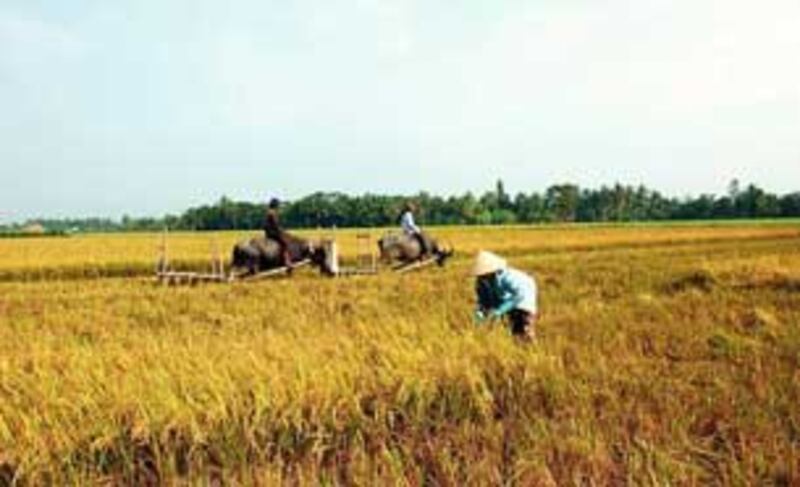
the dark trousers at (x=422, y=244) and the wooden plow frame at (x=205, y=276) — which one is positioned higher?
the dark trousers at (x=422, y=244)

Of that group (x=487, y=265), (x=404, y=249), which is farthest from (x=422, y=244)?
(x=487, y=265)

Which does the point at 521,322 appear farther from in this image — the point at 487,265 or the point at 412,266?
the point at 412,266

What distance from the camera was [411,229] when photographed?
2266 cm

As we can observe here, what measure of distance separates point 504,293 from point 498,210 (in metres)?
98.7

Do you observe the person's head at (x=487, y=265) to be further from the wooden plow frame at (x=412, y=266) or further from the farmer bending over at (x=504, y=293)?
the wooden plow frame at (x=412, y=266)

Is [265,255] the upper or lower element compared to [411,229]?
lower

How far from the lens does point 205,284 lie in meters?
19.6

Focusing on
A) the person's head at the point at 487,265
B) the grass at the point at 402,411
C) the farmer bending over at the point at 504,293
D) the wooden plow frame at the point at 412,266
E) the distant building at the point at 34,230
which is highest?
the person's head at the point at 487,265

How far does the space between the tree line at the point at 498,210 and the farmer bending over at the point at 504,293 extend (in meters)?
75.4

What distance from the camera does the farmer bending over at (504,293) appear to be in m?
8.48

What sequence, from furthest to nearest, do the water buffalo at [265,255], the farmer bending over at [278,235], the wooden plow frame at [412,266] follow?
the wooden plow frame at [412,266] → the water buffalo at [265,255] → the farmer bending over at [278,235]

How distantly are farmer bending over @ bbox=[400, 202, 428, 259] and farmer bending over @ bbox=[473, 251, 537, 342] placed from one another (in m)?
13.8

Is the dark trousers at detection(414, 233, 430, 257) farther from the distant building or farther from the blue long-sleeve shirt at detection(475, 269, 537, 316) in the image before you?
the distant building

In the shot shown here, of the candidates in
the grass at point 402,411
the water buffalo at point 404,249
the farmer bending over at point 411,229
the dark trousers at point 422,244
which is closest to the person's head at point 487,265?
the grass at point 402,411
